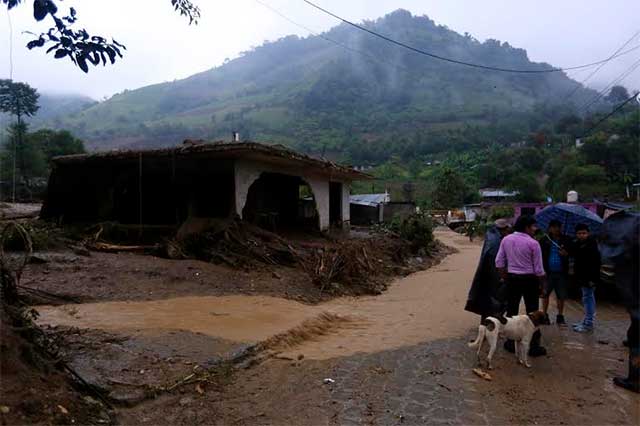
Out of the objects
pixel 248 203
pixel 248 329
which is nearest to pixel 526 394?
pixel 248 329

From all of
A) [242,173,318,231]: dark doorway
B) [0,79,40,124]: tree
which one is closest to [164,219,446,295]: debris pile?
[242,173,318,231]: dark doorway

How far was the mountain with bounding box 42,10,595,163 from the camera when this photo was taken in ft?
274

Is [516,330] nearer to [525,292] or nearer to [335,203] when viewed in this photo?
[525,292]

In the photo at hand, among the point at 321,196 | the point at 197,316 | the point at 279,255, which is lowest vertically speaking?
the point at 197,316

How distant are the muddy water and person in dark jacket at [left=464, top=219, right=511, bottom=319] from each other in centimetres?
87

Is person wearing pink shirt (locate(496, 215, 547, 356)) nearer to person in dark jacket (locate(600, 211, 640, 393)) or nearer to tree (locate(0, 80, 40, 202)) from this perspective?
person in dark jacket (locate(600, 211, 640, 393))

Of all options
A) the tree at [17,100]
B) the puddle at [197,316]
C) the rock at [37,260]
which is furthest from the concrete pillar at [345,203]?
the tree at [17,100]

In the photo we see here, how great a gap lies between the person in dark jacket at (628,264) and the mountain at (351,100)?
70124mm

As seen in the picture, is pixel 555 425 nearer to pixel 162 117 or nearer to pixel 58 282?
pixel 58 282

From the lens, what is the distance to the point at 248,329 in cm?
617

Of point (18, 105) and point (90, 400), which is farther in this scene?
point (18, 105)

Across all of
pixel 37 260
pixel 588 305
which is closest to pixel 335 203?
pixel 37 260

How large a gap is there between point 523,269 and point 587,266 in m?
1.57

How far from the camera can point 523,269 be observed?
17.4ft
